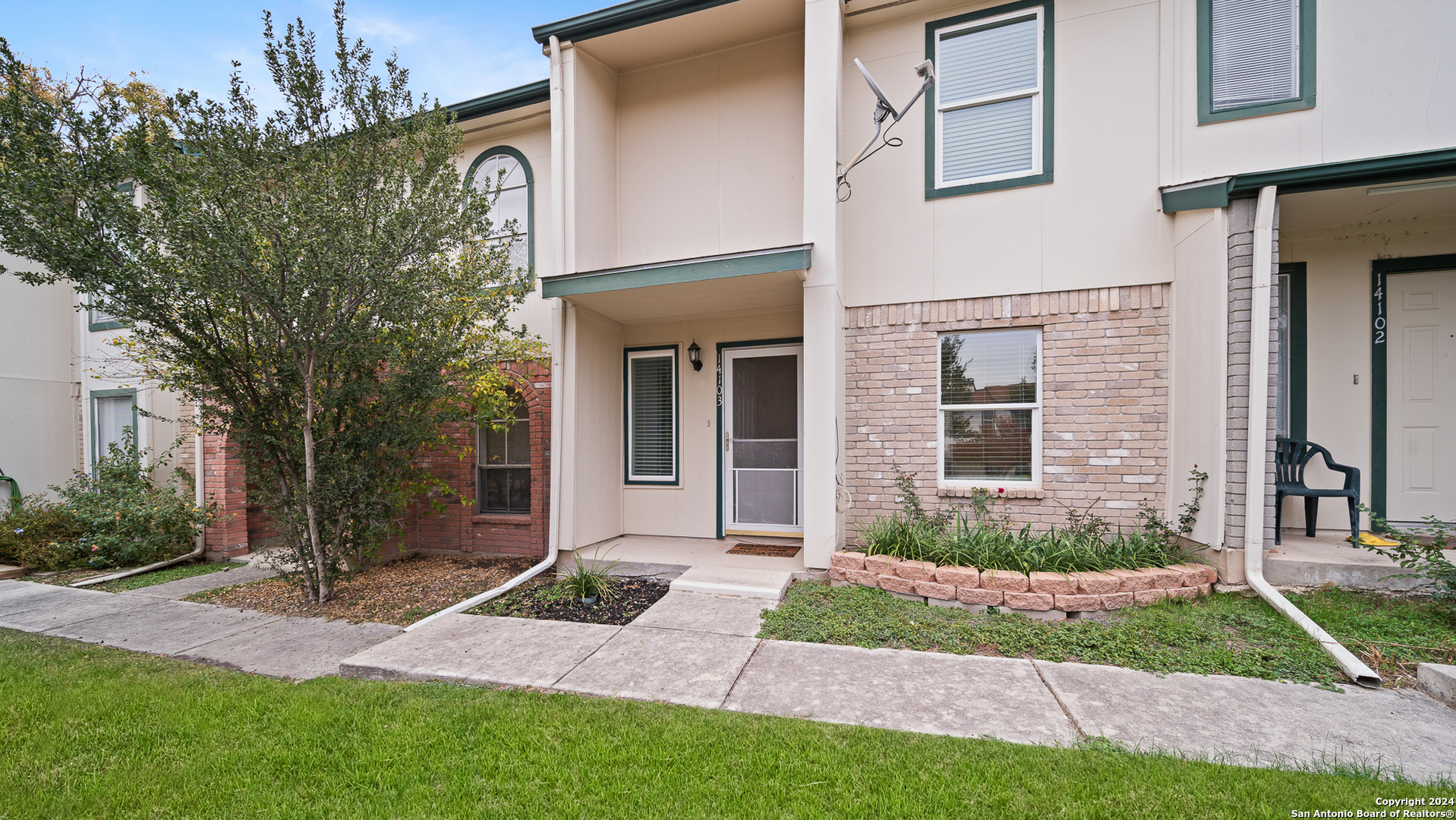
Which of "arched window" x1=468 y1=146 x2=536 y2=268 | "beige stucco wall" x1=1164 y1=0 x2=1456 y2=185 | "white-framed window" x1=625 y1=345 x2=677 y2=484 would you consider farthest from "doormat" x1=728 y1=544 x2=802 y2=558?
"beige stucco wall" x1=1164 y1=0 x2=1456 y2=185

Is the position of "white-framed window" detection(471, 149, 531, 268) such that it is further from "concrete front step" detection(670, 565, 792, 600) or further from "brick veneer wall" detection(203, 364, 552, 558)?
"concrete front step" detection(670, 565, 792, 600)

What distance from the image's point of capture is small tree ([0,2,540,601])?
4227 mm

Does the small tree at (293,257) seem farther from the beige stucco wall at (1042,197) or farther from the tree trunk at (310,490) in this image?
the beige stucco wall at (1042,197)

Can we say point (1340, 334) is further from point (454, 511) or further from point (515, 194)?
point (454, 511)

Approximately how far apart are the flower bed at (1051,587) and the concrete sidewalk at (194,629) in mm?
Answer: 4467

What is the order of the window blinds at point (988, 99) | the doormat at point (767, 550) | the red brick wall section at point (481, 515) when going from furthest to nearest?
the red brick wall section at point (481, 515), the doormat at point (767, 550), the window blinds at point (988, 99)

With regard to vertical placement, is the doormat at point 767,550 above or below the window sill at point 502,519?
below

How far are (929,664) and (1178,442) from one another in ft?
11.3

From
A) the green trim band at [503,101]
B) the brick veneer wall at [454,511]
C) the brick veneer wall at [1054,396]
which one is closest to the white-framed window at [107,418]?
the brick veneer wall at [454,511]

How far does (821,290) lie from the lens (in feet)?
17.5

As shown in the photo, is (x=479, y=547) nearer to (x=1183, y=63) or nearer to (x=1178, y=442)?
(x=1178, y=442)

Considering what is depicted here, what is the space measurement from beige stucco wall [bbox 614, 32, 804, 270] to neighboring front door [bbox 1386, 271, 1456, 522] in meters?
5.82

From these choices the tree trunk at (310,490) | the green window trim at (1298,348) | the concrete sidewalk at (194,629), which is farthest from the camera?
the green window trim at (1298,348)

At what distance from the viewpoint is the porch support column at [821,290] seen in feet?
17.4
